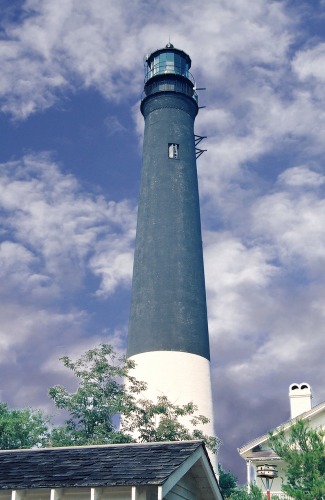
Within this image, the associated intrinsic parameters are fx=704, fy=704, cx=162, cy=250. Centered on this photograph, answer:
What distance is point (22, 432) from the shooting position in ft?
105

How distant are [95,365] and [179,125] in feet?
60.4

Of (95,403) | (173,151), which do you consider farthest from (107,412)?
(173,151)

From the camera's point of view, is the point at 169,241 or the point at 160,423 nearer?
the point at 160,423

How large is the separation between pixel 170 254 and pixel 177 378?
7296mm

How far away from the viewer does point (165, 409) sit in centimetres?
3203

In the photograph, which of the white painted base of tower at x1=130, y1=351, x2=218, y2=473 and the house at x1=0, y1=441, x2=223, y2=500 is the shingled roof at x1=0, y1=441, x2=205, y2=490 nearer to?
the house at x1=0, y1=441, x2=223, y2=500

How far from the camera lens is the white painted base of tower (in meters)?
36.4

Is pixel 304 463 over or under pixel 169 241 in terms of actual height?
under

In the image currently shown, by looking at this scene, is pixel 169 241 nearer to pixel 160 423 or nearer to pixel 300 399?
pixel 300 399

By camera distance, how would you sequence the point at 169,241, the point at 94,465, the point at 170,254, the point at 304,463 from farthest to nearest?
the point at 169,241, the point at 170,254, the point at 304,463, the point at 94,465

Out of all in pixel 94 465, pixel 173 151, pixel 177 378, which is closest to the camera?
pixel 94 465

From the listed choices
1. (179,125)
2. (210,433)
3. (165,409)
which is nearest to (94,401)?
(165,409)

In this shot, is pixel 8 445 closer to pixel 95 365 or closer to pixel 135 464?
pixel 95 365

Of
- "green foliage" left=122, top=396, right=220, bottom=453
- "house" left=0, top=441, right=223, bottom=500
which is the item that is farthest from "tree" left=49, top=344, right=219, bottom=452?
"house" left=0, top=441, right=223, bottom=500
